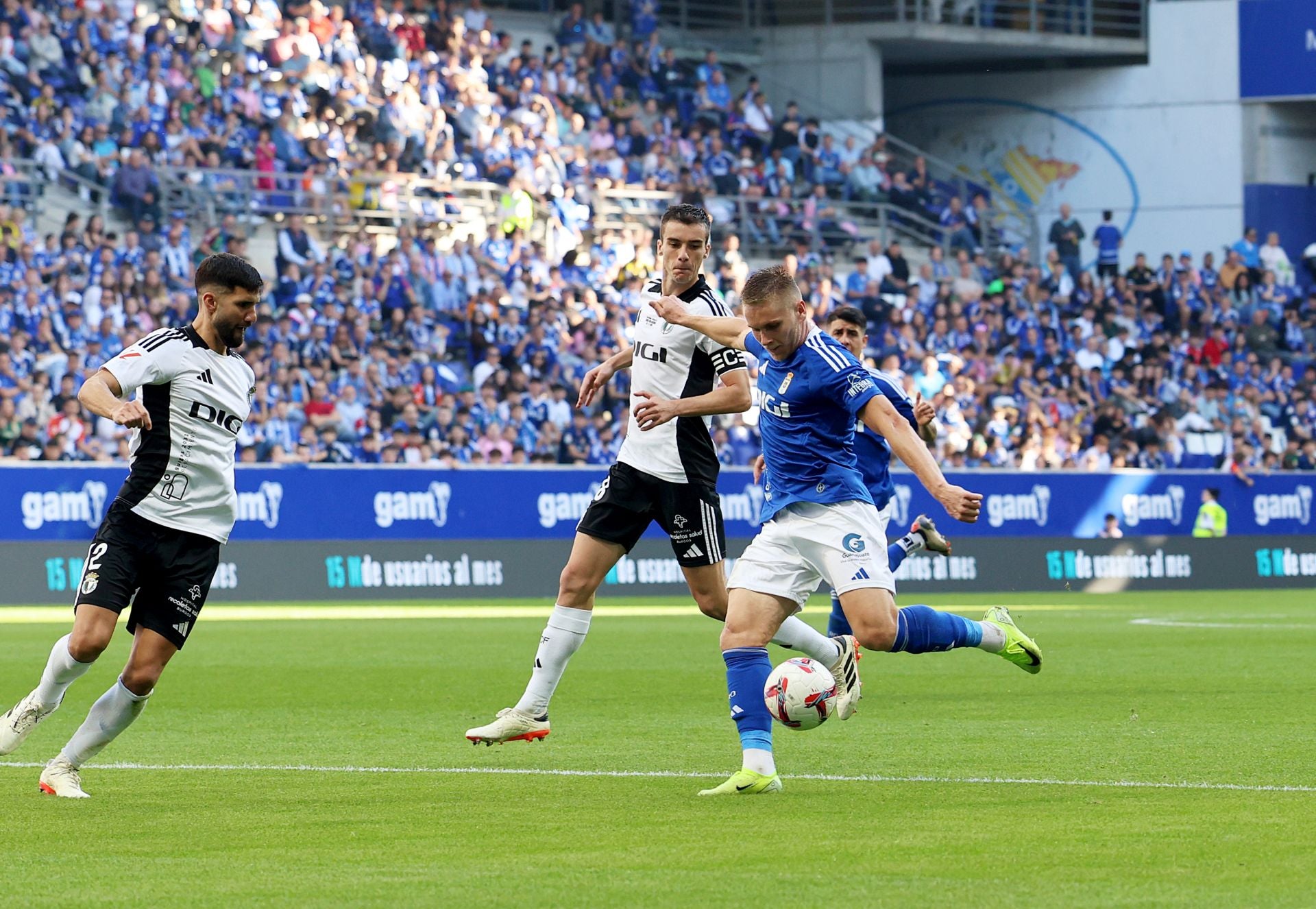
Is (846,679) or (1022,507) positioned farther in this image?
(1022,507)

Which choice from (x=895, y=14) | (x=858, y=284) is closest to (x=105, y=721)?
(x=858, y=284)

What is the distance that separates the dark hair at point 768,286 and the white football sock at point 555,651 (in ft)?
7.19

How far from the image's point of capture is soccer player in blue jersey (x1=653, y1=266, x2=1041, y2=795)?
26.7 feet

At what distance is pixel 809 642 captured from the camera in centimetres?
1034

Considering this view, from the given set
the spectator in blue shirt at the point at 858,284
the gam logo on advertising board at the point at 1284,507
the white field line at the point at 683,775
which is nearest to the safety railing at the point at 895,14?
the spectator in blue shirt at the point at 858,284

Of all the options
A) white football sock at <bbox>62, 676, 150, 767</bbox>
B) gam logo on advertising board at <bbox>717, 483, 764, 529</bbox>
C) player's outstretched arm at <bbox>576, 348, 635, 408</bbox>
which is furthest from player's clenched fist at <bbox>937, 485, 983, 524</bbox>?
gam logo on advertising board at <bbox>717, 483, 764, 529</bbox>

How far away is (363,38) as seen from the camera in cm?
3238

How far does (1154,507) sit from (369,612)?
12.6 m

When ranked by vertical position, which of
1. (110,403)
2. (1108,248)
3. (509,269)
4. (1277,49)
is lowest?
(110,403)

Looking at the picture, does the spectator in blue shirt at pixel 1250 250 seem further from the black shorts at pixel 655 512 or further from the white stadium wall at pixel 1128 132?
the black shorts at pixel 655 512

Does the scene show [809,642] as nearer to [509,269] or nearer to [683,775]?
[683,775]

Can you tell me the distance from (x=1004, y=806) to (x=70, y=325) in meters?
20.2

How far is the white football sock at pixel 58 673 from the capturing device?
26.6 feet

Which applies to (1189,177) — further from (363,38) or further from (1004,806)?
(1004,806)
